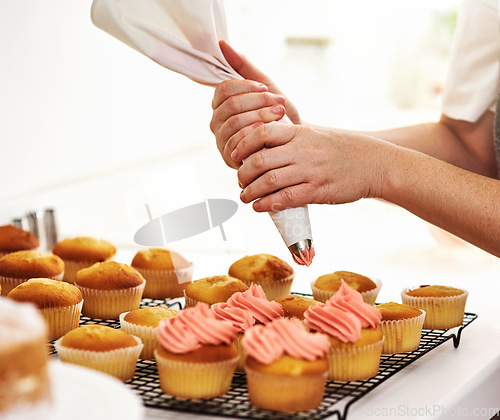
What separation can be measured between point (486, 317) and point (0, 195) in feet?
3.88

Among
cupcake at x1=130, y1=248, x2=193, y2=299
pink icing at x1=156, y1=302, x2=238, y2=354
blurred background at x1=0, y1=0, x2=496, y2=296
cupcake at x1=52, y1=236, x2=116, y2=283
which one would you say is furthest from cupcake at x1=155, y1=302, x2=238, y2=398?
cupcake at x1=52, y1=236, x2=116, y2=283

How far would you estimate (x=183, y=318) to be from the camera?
3.53 feet

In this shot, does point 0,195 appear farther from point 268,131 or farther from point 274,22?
point 274,22

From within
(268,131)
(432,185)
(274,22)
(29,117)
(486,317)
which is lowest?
(486,317)

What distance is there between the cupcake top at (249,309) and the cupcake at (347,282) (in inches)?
9.2

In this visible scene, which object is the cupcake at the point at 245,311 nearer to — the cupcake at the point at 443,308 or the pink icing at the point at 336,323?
the pink icing at the point at 336,323

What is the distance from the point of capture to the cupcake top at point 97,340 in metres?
1.08

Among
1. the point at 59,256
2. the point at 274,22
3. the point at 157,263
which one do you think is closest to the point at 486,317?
the point at 157,263

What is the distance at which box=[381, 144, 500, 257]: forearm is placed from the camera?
1312 mm

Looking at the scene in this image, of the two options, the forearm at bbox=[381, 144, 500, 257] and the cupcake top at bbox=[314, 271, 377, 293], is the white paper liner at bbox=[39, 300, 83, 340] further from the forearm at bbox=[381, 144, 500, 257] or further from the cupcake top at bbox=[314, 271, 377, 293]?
the forearm at bbox=[381, 144, 500, 257]

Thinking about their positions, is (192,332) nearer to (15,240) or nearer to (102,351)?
(102,351)

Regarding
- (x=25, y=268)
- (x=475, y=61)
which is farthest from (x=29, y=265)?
(x=475, y=61)

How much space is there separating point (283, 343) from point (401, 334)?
276 mm

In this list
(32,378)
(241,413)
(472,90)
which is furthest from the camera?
(472,90)
